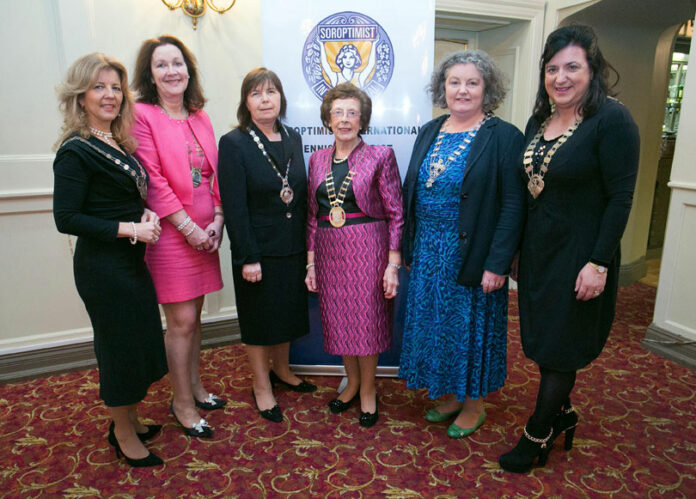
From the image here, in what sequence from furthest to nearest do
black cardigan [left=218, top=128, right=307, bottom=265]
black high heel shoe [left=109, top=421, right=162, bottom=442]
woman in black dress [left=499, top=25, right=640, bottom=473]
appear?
1. black high heel shoe [left=109, top=421, right=162, bottom=442]
2. black cardigan [left=218, top=128, right=307, bottom=265]
3. woman in black dress [left=499, top=25, right=640, bottom=473]

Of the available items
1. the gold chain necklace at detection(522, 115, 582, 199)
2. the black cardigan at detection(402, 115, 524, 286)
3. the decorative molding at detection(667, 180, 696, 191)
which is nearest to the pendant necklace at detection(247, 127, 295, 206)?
the black cardigan at detection(402, 115, 524, 286)

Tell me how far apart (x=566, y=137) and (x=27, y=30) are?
289 cm

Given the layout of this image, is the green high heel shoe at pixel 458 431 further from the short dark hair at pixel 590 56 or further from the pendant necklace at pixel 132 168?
the pendant necklace at pixel 132 168

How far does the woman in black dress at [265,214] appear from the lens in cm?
221

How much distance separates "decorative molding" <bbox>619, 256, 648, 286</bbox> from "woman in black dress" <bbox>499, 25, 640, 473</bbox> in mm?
3266

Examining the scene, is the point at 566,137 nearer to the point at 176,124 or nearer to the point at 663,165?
the point at 176,124

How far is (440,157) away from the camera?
82.3 inches

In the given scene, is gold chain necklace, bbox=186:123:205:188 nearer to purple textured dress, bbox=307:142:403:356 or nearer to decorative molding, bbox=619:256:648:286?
purple textured dress, bbox=307:142:403:356

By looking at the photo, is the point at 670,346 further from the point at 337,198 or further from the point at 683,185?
the point at 337,198

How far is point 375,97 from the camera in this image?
2.67m

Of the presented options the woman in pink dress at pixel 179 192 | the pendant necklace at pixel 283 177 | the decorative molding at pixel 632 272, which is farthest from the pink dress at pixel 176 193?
the decorative molding at pixel 632 272

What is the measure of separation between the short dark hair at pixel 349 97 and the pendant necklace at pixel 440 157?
369mm

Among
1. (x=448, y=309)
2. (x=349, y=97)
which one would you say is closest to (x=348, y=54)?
(x=349, y=97)

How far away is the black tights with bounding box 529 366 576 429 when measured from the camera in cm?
192
